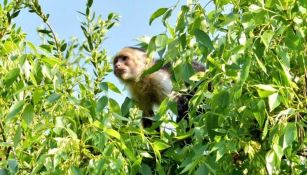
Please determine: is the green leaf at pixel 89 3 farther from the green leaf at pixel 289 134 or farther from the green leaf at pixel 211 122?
the green leaf at pixel 289 134

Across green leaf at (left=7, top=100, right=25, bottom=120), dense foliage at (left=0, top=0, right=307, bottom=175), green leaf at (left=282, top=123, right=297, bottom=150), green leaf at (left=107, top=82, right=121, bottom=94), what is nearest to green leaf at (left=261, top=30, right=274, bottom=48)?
dense foliage at (left=0, top=0, right=307, bottom=175)

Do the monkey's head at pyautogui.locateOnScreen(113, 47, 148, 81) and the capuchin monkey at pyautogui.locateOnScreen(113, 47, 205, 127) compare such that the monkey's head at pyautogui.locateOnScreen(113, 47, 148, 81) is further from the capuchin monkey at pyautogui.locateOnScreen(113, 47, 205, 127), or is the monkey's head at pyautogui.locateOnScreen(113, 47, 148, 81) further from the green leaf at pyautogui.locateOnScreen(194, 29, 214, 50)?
the green leaf at pyautogui.locateOnScreen(194, 29, 214, 50)

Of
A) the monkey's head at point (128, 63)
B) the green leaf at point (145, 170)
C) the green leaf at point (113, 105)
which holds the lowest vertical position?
the monkey's head at point (128, 63)

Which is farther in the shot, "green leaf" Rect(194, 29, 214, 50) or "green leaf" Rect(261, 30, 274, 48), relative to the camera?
"green leaf" Rect(194, 29, 214, 50)

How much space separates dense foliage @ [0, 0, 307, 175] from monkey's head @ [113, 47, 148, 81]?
14.3ft

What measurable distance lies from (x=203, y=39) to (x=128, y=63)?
5126 mm

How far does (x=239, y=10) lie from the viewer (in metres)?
3.26

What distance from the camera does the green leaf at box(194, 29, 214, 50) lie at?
3.06 meters

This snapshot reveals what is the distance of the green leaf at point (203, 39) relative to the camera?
3061 mm

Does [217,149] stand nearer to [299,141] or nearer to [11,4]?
[299,141]

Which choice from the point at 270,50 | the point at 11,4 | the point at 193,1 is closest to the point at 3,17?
the point at 11,4

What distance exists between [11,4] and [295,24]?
2.86 metres

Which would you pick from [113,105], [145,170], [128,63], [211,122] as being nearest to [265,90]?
[211,122]

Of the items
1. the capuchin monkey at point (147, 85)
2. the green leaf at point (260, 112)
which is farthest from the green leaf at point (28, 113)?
the capuchin monkey at point (147, 85)
